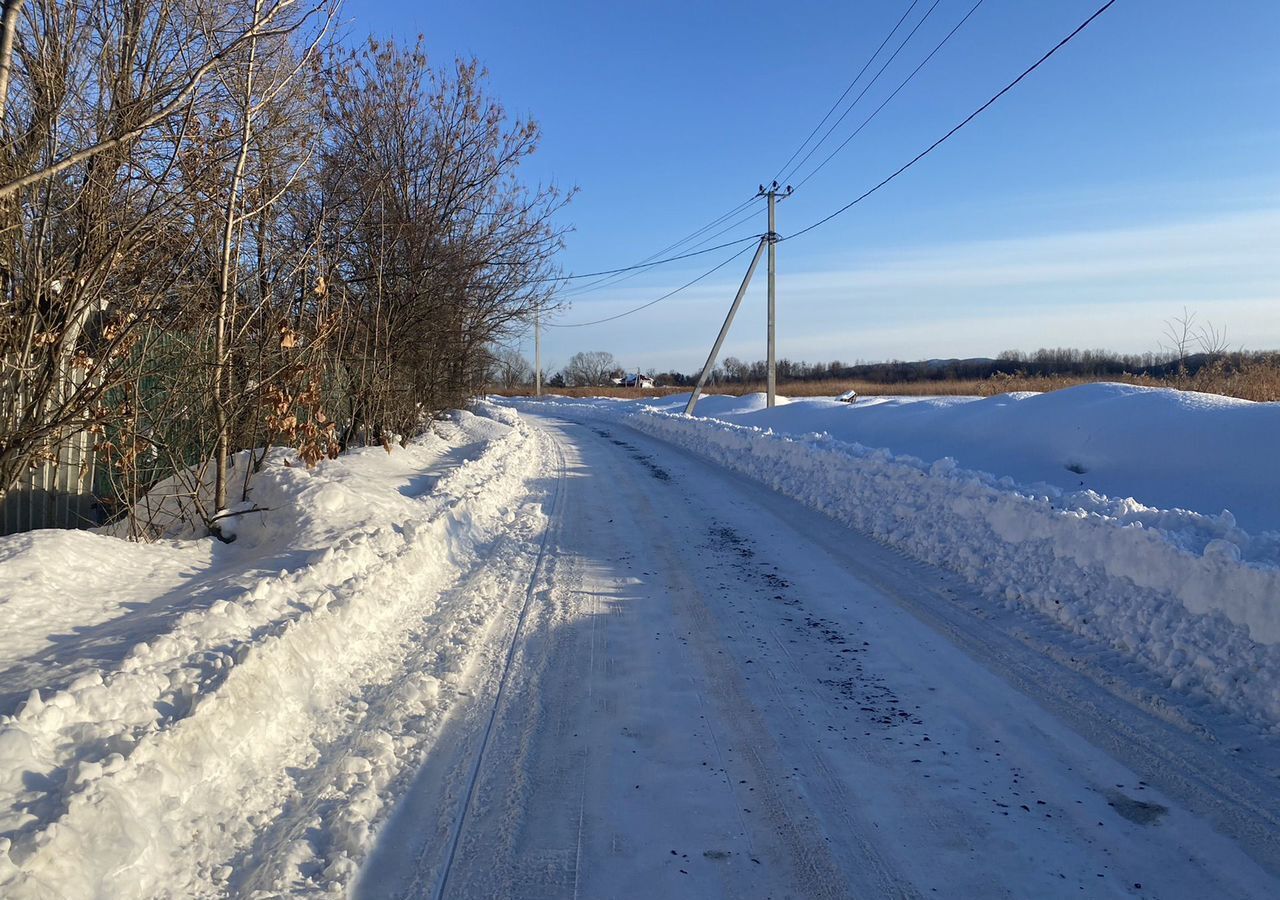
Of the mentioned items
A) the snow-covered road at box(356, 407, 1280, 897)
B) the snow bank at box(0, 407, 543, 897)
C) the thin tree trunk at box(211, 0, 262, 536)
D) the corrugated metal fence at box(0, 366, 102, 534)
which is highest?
the thin tree trunk at box(211, 0, 262, 536)

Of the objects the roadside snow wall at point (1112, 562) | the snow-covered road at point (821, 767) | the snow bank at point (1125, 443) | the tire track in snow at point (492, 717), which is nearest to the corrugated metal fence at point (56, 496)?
the tire track in snow at point (492, 717)

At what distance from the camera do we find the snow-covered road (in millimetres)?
3580

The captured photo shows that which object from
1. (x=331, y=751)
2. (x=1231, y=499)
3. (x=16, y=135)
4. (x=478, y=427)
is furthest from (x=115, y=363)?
(x=478, y=427)

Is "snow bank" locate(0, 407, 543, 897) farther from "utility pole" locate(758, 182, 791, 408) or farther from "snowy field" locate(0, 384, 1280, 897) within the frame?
"utility pole" locate(758, 182, 791, 408)

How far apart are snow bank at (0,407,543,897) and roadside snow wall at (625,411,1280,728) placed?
478 centimetres

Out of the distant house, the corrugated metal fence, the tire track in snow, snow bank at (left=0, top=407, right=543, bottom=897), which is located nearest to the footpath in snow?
the tire track in snow

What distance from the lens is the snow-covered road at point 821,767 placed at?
3.58 metres

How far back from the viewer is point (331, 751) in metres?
4.52

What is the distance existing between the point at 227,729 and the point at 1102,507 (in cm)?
780

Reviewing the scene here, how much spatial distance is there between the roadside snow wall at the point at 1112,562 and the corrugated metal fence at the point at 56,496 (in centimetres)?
873

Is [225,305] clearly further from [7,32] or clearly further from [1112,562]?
[1112,562]

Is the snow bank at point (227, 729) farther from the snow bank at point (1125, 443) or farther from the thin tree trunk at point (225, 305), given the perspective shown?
the snow bank at point (1125, 443)

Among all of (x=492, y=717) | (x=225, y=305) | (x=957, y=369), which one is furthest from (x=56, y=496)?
Answer: (x=957, y=369)

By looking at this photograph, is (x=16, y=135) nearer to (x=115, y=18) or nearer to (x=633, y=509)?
(x=115, y=18)
